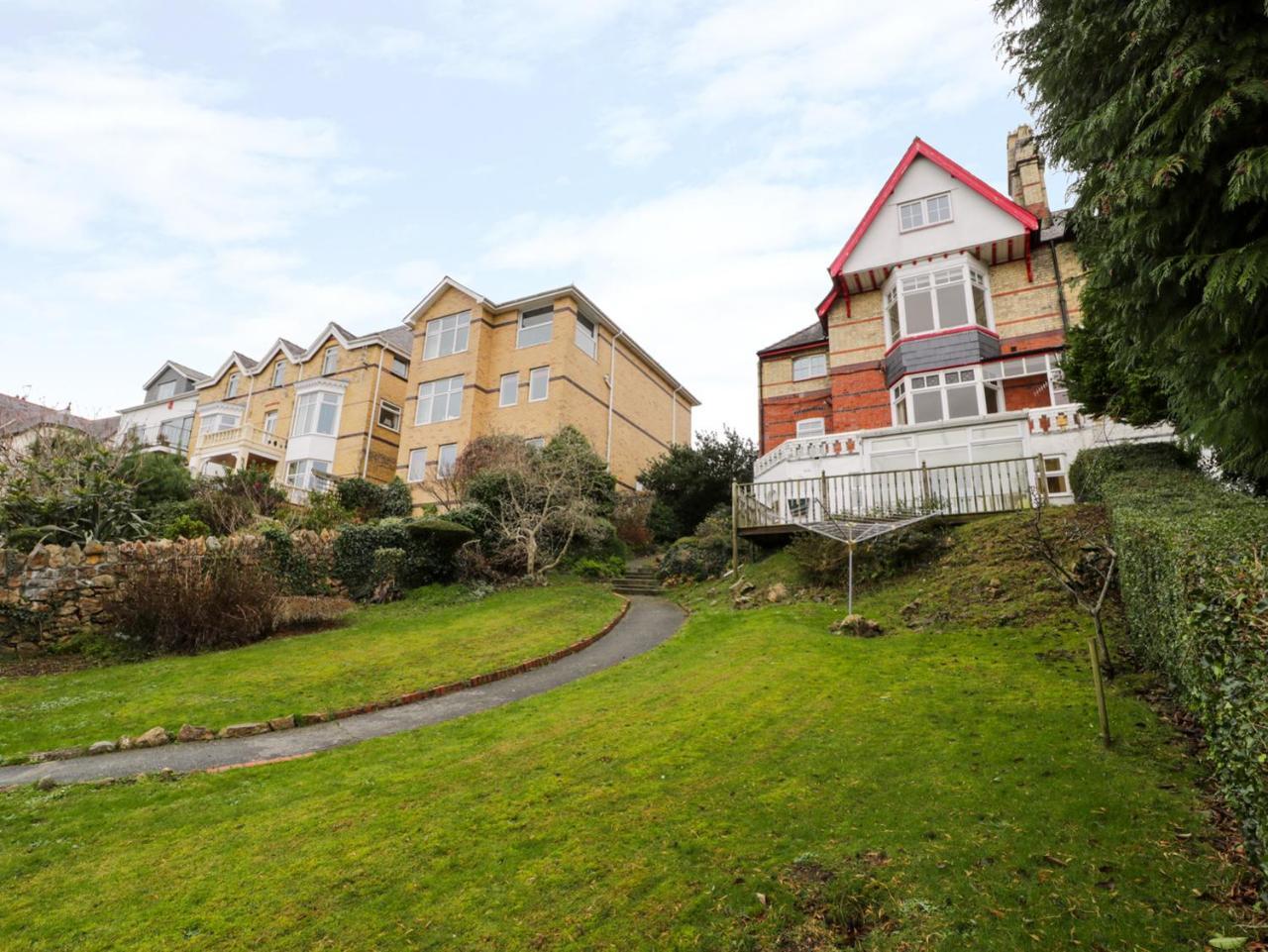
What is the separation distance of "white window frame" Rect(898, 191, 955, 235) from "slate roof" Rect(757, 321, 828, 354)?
5.22 metres

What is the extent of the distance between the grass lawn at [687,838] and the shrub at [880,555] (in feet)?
19.1

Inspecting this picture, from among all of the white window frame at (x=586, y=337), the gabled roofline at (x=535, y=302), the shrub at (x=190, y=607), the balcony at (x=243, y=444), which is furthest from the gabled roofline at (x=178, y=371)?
the shrub at (x=190, y=607)

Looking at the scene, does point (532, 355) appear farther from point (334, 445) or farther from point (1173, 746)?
point (1173, 746)

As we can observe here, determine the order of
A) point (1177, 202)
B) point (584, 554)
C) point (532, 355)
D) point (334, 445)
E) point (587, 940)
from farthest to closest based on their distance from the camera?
1. point (334, 445)
2. point (532, 355)
3. point (584, 554)
4. point (1177, 202)
5. point (587, 940)

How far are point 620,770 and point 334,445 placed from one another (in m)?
33.8

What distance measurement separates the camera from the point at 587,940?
3.72 meters

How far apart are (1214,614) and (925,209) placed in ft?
77.2

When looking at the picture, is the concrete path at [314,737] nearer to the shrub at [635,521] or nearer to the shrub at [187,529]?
the shrub at [187,529]

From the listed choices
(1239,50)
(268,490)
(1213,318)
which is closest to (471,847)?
(1213,318)

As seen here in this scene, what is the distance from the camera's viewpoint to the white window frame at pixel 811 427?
2670 cm

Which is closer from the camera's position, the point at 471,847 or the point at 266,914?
the point at 266,914

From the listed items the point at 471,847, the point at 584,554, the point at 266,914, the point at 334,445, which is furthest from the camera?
the point at 334,445

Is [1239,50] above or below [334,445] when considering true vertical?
below

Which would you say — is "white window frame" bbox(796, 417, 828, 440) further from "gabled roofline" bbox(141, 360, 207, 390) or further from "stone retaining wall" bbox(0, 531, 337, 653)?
"gabled roofline" bbox(141, 360, 207, 390)
